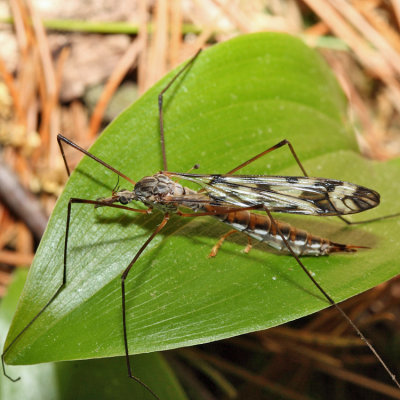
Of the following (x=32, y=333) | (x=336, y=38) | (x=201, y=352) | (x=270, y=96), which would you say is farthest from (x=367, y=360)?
(x=336, y=38)

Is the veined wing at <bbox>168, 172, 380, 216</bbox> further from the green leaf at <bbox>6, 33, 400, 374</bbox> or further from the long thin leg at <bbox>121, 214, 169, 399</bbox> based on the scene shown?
the long thin leg at <bbox>121, 214, 169, 399</bbox>

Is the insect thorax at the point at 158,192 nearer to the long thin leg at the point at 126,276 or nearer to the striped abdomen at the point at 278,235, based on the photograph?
the long thin leg at the point at 126,276

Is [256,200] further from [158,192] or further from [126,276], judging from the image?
[126,276]

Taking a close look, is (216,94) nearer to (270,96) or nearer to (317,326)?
(270,96)

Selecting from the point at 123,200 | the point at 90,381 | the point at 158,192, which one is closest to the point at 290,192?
the point at 158,192

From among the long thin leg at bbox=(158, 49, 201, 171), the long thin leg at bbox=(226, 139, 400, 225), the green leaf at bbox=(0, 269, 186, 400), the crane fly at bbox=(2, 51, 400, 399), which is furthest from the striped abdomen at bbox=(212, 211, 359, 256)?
the green leaf at bbox=(0, 269, 186, 400)

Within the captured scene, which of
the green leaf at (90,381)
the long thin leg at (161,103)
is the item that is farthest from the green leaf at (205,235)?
the green leaf at (90,381)
